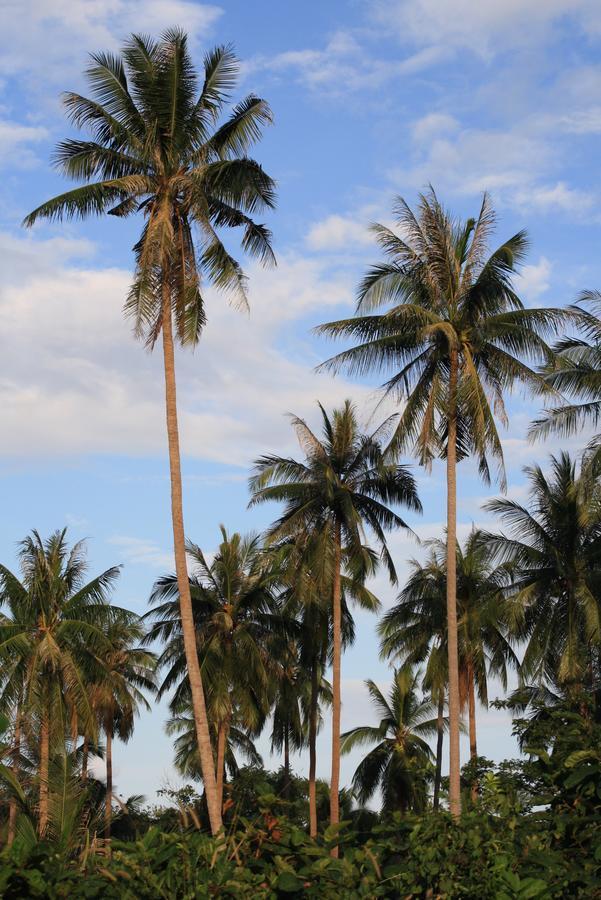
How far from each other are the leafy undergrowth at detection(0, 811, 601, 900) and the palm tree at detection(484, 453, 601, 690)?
96.1ft

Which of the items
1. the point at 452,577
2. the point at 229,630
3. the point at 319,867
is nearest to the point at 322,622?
the point at 229,630

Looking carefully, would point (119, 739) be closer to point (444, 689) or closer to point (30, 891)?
point (444, 689)

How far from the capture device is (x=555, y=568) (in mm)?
33719

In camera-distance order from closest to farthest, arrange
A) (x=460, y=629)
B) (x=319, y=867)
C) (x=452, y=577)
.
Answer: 1. (x=319, y=867)
2. (x=452, y=577)
3. (x=460, y=629)

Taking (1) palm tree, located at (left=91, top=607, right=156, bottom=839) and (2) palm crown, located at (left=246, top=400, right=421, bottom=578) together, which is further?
(1) palm tree, located at (left=91, top=607, right=156, bottom=839)

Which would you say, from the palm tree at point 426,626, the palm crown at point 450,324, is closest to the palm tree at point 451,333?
the palm crown at point 450,324

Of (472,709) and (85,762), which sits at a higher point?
A: (472,709)

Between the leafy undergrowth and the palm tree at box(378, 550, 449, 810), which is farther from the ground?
the palm tree at box(378, 550, 449, 810)

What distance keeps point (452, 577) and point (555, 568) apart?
Result: 358 inches

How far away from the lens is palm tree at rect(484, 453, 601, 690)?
32938 millimetres

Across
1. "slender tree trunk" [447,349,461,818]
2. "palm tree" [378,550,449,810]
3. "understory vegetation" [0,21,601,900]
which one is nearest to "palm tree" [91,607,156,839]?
"understory vegetation" [0,21,601,900]

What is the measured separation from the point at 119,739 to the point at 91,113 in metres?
35.8

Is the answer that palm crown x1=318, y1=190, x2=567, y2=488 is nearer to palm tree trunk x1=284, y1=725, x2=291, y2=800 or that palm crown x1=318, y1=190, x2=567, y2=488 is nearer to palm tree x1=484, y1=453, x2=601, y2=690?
palm tree x1=484, y1=453, x2=601, y2=690

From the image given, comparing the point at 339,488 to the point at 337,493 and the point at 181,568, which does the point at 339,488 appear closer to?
→ the point at 337,493
